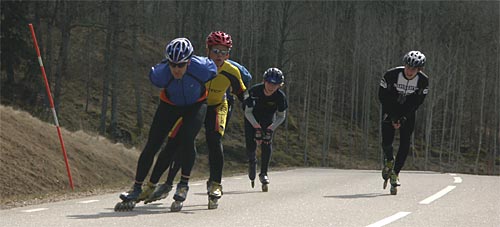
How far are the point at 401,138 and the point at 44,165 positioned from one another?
21.1 feet

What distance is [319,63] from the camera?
59719 mm

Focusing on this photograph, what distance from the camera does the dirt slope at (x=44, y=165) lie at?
12414 mm

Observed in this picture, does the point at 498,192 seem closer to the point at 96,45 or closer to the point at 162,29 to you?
the point at 96,45

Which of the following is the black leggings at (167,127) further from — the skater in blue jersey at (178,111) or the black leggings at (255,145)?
the black leggings at (255,145)

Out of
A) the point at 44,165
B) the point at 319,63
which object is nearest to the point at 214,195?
the point at 44,165

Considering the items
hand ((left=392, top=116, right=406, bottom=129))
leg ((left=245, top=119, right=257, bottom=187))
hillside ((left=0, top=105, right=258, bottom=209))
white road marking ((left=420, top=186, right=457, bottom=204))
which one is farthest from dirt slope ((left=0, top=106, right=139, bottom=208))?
white road marking ((left=420, top=186, right=457, bottom=204))

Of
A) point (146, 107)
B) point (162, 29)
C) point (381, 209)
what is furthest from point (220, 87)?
point (162, 29)

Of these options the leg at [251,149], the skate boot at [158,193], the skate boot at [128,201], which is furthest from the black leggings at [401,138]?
the skate boot at [128,201]

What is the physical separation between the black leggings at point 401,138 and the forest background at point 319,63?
27.1 m

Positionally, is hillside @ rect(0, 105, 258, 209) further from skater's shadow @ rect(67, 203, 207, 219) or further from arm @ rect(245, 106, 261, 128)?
arm @ rect(245, 106, 261, 128)

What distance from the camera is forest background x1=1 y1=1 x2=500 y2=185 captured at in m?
47.1

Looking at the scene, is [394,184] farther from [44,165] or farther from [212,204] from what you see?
[44,165]

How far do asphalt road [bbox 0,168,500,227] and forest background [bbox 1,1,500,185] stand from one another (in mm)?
27542

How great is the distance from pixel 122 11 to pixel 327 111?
1748 cm
